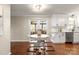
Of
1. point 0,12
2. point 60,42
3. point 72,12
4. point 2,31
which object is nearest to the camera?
point 0,12

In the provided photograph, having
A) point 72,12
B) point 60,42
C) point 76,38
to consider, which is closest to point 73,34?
point 76,38

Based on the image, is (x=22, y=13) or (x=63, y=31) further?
(x=63, y=31)

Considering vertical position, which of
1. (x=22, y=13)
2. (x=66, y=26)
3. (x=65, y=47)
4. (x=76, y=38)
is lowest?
(x=65, y=47)

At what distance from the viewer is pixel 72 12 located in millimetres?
3459

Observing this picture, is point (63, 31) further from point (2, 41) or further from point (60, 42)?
point (2, 41)

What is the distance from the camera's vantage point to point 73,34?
4207 mm

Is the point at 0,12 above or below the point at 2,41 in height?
above

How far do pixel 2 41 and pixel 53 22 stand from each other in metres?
2.25

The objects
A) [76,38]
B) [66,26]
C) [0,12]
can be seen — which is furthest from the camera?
[76,38]

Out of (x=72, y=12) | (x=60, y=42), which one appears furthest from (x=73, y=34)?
(x=72, y=12)

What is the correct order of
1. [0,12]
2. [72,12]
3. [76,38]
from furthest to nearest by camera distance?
[76,38] → [72,12] → [0,12]

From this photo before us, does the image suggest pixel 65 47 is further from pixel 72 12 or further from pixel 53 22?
pixel 72 12
